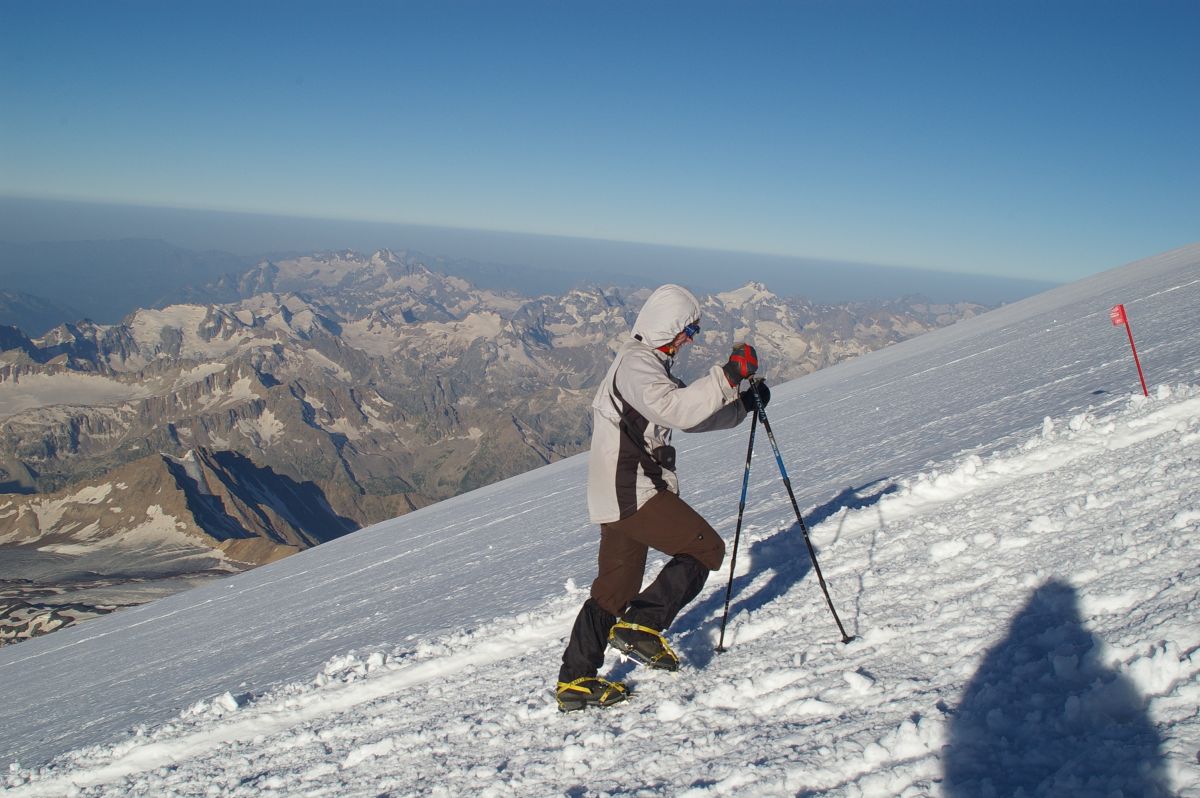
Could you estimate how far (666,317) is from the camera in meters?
5.20

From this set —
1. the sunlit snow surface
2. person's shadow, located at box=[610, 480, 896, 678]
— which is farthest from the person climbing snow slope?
person's shadow, located at box=[610, 480, 896, 678]

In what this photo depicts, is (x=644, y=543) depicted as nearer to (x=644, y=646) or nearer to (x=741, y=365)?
(x=644, y=646)

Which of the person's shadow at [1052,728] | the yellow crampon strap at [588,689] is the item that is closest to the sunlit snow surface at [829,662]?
the person's shadow at [1052,728]

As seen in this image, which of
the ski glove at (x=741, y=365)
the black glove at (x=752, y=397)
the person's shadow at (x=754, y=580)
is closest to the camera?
the ski glove at (x=741, y=365)

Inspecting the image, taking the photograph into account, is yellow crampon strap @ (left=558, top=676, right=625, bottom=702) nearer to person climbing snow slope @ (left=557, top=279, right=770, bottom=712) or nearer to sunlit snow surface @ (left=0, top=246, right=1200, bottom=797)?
person climbing snow slope @ (left=557, top=279, right=770, bottom=712)

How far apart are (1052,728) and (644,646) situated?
8.24 feet

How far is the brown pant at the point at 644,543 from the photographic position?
5203mm

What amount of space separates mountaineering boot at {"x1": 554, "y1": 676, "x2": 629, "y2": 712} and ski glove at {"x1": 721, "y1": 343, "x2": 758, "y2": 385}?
2.21 meters

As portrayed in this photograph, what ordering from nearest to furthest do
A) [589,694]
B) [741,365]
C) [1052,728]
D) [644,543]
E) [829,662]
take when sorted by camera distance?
[1052,728] < [829,662] < [741,365] < [589,694] < [644,543]

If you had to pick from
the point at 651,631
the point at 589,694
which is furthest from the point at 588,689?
the point at 651,631

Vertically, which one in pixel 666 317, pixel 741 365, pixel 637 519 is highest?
pixel 666 317

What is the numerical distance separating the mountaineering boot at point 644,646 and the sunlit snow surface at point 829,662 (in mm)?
174

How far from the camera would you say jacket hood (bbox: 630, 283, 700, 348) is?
204 inches

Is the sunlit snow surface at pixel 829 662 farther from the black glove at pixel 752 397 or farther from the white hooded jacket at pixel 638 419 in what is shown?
the black glove at pixel 752 397
